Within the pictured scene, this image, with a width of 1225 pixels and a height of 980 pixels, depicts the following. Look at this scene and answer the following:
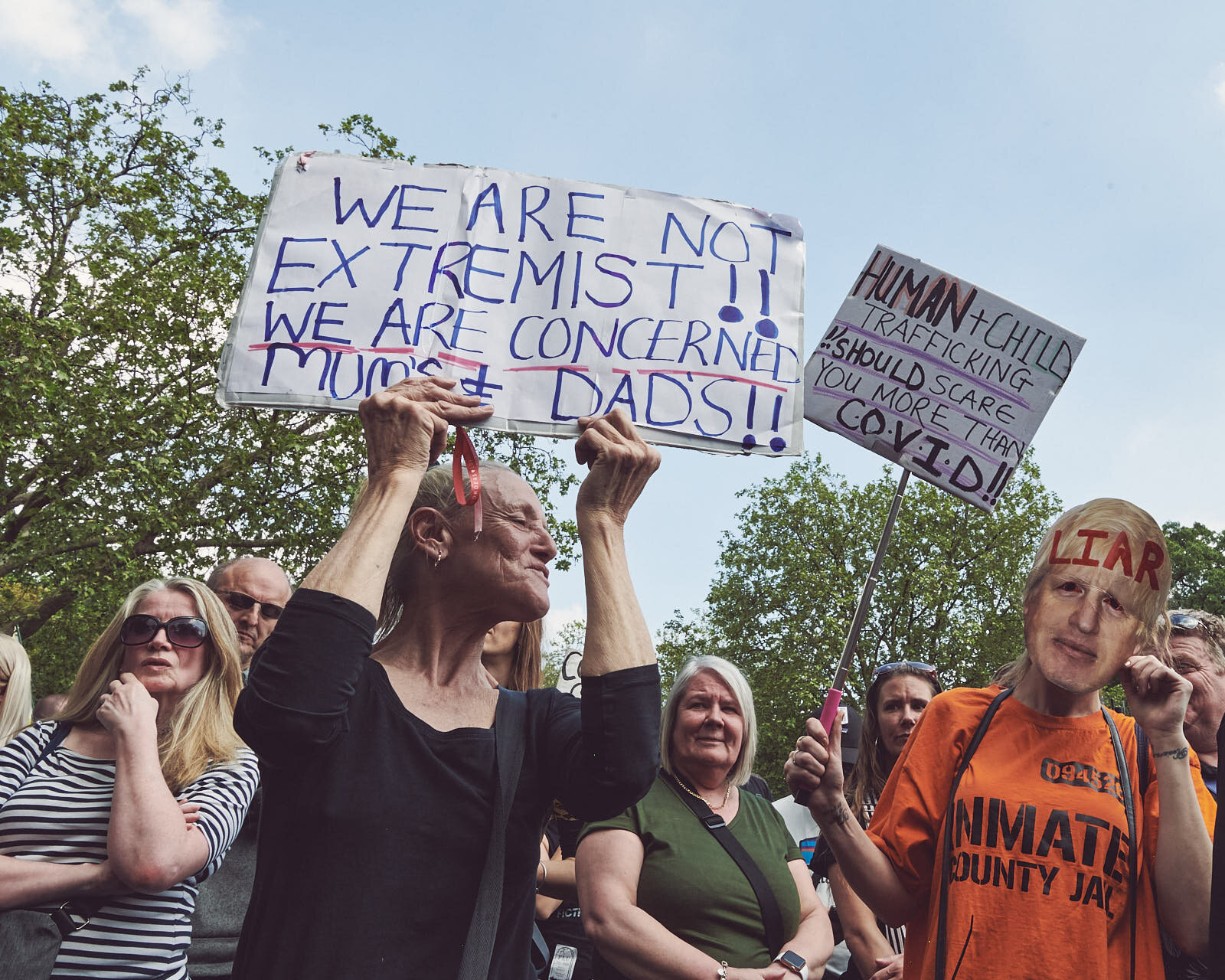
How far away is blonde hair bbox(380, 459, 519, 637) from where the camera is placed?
2168 millimetres

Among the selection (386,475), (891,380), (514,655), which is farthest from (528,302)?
(514,655)

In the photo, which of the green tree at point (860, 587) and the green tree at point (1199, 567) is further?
the green tree at point (1199, 567)

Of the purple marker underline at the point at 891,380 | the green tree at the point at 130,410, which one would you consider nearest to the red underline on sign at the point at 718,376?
the purple marker underline at the point at 891,380

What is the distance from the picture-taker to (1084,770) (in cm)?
230

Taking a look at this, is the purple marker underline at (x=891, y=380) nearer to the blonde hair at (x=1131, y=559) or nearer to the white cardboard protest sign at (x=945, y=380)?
the white cardboard protest sign at (x=945, y=380)

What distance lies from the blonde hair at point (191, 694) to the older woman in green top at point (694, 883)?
113cm

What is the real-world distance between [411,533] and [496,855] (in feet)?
2.30

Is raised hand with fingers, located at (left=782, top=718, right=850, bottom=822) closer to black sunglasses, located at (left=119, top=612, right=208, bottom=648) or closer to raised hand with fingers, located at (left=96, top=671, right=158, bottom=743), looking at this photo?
raised hand with fingers, located at (left=96, top=671, right=158, bottom=743)

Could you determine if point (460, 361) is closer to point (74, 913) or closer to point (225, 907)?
point (74, 913)

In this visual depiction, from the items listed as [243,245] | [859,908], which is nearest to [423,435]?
[859,908]

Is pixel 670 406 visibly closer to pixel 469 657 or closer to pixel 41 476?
pixel 469 657

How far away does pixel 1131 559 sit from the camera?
92.3 inches

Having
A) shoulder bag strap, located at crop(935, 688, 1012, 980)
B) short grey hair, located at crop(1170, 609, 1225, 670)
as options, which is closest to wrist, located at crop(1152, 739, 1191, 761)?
shoulder bag strap, located at crop(935, 688, 1012, 980)

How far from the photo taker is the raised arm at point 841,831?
7.94 ft
